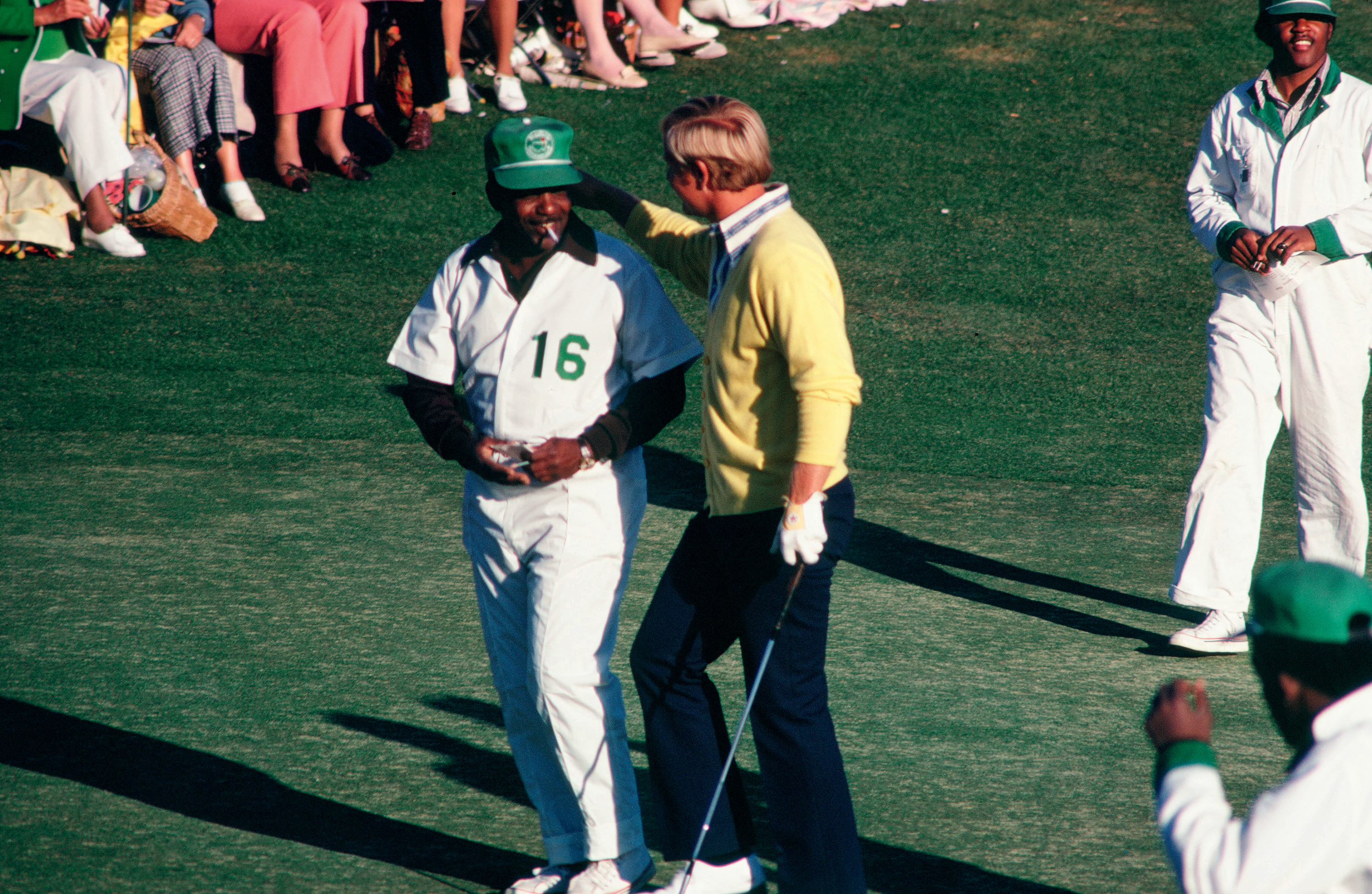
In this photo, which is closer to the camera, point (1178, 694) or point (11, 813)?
point (1178, 694)

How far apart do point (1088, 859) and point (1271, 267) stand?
2350 mm

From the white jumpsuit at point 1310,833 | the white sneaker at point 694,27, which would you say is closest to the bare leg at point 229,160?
the white sneaker at point 694,27

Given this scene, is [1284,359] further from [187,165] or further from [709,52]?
[709,52]

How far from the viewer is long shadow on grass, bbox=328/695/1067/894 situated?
3582 millimetres

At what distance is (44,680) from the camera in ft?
15.5

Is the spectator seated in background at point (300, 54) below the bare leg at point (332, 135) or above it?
above

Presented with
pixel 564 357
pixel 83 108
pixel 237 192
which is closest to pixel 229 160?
pixel 237 192

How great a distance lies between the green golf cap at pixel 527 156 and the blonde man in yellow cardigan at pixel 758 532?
0.26 metres

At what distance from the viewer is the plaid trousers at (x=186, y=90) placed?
955cm

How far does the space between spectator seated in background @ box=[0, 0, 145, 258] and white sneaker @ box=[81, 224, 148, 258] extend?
26cm

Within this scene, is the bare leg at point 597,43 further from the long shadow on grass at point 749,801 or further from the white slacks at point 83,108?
the long shadow on grass at point 749,801

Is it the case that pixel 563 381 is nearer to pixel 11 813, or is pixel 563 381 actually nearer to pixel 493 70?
pixel 11 813

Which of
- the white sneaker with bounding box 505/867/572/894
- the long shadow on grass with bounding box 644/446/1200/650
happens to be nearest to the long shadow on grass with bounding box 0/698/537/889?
the white sneaker with bounding box 505/867/572/894

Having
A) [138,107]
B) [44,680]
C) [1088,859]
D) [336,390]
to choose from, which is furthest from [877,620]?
[138,107]
